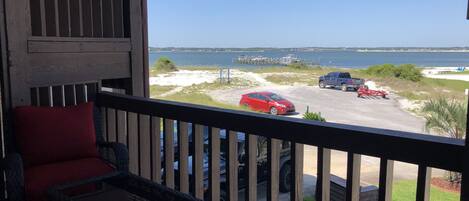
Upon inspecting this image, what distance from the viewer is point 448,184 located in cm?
529

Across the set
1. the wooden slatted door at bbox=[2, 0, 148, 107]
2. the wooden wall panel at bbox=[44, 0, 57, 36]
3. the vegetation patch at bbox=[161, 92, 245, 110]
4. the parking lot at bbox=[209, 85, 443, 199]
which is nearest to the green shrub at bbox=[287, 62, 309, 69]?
the parking lot at bbox=[209, 85, 443, 199]

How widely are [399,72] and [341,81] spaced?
9.26 feet

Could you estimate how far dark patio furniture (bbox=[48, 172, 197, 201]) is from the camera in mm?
1647

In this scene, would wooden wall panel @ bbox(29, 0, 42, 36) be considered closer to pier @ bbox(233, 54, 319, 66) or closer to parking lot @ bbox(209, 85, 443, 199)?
parking lot @ bbox(209, 85, 443, 199)

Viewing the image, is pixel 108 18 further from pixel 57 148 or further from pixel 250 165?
pixel 250 165

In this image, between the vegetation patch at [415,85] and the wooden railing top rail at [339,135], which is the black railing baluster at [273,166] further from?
the vegetation patch at [415,85]

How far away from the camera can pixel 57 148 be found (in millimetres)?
2225

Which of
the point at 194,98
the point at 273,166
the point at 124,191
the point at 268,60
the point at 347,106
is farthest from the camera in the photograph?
the point at 268,60

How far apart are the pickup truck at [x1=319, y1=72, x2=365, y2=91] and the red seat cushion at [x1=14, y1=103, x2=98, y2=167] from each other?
20.1 metres

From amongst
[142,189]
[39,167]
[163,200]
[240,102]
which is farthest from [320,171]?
[240,102]

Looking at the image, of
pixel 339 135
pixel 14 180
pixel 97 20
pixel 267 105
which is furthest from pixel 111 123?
pixel 267 105

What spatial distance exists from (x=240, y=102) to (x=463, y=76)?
30.4 feet

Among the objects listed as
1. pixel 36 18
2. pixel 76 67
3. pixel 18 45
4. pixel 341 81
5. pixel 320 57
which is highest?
pixel 36 18

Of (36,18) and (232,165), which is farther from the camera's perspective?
(36,18)
